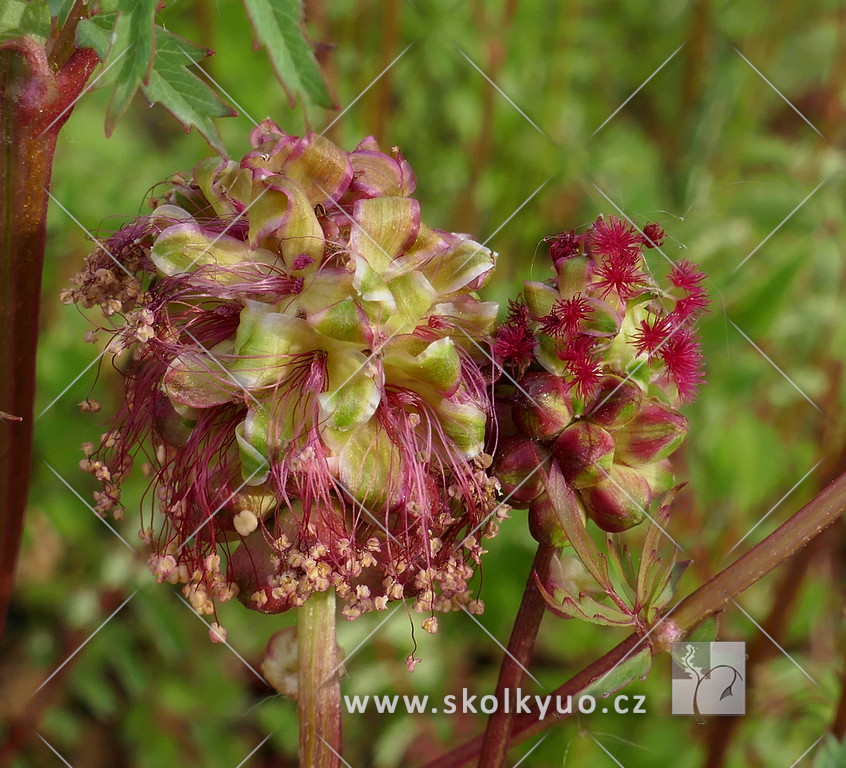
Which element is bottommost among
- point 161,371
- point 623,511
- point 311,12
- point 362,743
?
point 362,743

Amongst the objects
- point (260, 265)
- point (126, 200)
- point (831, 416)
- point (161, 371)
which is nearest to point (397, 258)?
point (260, 265)

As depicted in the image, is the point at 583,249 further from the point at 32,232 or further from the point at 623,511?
the point at 32,232

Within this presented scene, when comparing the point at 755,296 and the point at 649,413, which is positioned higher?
the point at 755,296

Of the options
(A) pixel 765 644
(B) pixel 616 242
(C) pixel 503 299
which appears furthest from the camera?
(C) pixel 503 299

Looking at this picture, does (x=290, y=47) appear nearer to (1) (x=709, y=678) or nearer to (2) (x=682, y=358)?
(2) (x=682, y=358)

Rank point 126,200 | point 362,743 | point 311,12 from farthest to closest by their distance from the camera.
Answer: point 311,12
point 362,743
point 126,200
